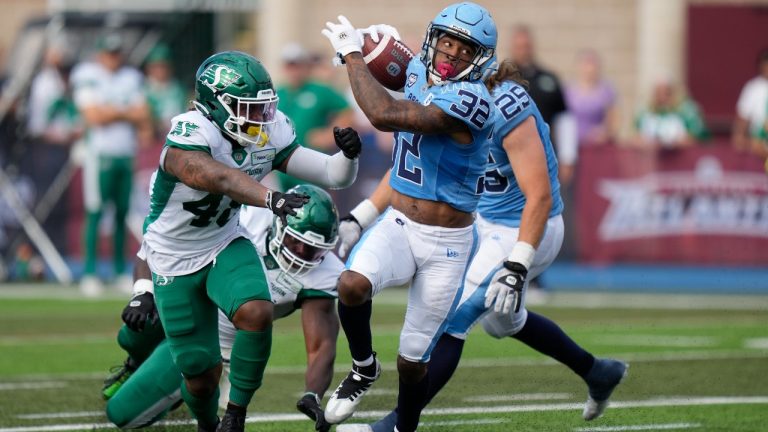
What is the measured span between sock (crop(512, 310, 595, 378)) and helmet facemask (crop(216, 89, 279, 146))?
1746mm

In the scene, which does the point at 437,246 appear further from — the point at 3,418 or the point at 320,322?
the point at 3,418

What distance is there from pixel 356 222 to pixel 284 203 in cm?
114

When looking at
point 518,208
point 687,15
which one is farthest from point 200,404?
point 687,15

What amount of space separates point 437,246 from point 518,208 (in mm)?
971

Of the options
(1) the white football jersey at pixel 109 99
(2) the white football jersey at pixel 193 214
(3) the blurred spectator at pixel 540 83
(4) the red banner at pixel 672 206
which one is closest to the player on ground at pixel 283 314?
(2) the white football jersey at pixel 193 214

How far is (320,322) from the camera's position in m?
6.43

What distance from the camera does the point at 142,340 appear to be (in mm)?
6461

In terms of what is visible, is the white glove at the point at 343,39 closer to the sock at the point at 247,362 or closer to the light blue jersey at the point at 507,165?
the light blue jersey at the point at 507,165

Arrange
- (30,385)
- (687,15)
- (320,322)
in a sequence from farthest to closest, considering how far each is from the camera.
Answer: (687,15), (30,385), (320,322)

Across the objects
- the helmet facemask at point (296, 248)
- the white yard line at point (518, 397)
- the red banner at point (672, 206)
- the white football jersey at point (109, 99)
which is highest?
the helmet facemask at point (296, 248)

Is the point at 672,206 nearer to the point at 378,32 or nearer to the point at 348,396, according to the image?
the point at 378,32

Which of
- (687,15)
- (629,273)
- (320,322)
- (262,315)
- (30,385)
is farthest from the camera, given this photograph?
(687,15)

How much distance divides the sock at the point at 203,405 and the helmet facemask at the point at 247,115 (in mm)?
981

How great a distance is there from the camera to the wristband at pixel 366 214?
20.7ft
